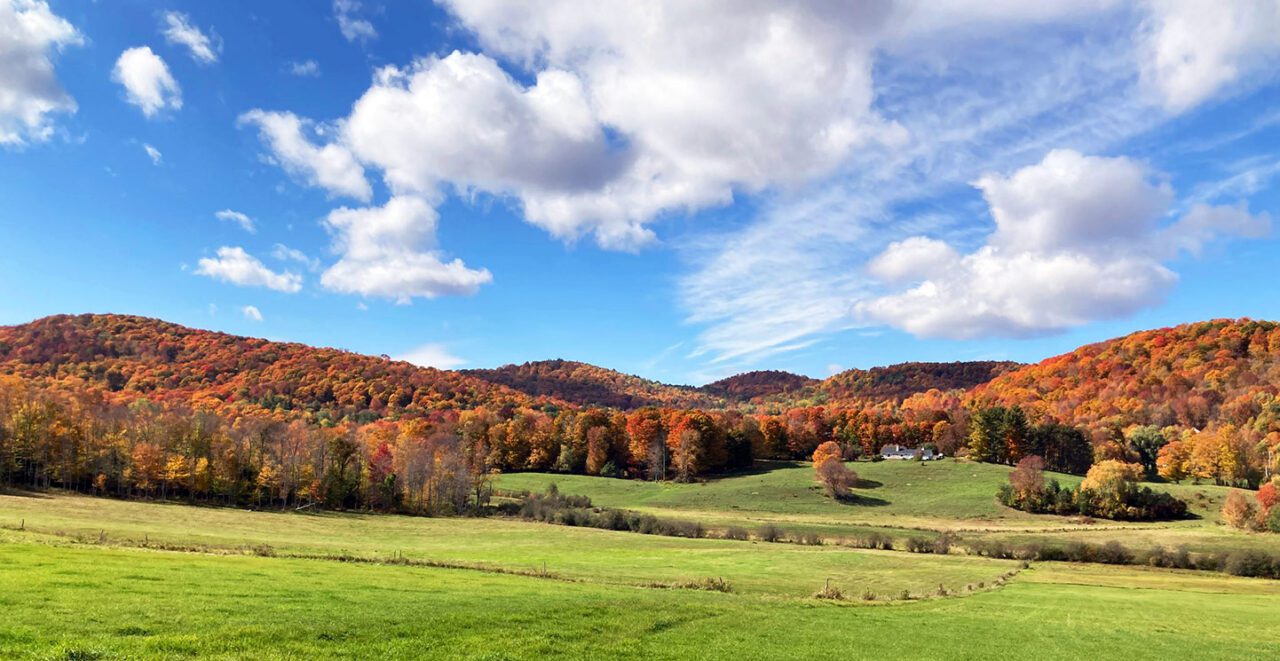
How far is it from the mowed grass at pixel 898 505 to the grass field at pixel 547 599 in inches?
520

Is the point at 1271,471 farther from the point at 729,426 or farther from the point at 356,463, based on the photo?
the point at 356,463

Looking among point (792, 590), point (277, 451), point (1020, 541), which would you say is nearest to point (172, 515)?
point (277, 451)

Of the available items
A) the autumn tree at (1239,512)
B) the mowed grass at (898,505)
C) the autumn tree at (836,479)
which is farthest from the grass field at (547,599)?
the autumn tree at (836,479)

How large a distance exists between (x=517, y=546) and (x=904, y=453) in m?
134

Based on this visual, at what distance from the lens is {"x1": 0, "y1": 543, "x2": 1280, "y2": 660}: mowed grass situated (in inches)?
669

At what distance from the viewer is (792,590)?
1716 inches

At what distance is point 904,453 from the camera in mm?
173500

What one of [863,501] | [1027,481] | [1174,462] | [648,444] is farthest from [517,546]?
[1174,462]

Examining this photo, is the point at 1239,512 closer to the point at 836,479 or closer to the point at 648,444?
the point at 836,479

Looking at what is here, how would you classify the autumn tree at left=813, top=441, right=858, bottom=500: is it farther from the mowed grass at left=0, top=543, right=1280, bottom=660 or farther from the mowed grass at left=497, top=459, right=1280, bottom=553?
the mowed grass at left=0, top=543, right=1280, bottom=660

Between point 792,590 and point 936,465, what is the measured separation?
122 metres

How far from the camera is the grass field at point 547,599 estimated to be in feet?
59.7

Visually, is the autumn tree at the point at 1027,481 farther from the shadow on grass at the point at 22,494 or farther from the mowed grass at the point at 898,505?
the shadow on grass at the point at 22,494

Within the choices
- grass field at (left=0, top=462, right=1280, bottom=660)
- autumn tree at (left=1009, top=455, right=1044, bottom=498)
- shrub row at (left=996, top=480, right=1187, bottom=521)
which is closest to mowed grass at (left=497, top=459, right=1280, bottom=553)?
shrub row at (left=996, top=480, right=1187, bottom=521)
